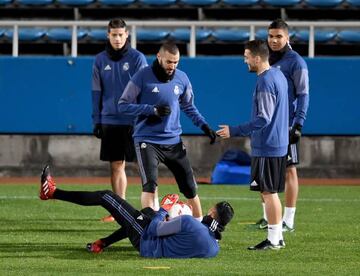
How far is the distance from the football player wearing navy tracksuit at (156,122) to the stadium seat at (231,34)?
12.0 metres

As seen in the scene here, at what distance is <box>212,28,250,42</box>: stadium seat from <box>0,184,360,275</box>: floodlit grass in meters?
6.66

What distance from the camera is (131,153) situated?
15320 mm

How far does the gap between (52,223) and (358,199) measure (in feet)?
18.1

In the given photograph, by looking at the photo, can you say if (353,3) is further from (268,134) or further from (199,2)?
(268,134)

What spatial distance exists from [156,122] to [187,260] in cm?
243

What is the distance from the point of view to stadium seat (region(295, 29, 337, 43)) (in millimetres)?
25062

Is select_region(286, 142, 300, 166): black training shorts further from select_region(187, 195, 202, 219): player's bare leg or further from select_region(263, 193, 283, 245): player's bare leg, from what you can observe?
select_region(263, 193, 283, 245): player's bare leg

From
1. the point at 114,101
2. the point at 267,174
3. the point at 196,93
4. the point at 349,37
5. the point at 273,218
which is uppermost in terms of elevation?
the point at 114,101

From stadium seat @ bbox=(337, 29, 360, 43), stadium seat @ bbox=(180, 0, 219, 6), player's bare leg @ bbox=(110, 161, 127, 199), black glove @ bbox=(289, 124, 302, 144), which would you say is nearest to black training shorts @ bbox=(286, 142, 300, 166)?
black glove @ bbox=(289, 124, 302, 144)

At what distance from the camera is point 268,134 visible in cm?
1244

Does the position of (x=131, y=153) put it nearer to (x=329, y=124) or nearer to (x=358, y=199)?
(x=358, y=199)

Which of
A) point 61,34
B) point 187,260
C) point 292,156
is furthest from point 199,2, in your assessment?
point 187,260

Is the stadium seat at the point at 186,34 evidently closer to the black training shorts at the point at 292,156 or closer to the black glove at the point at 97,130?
the black glove at the point at 97,130

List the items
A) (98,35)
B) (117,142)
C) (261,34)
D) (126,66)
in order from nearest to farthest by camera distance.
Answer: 1. (126,66)
2. (117,142)
3. (261,34)
4. (98,35)
